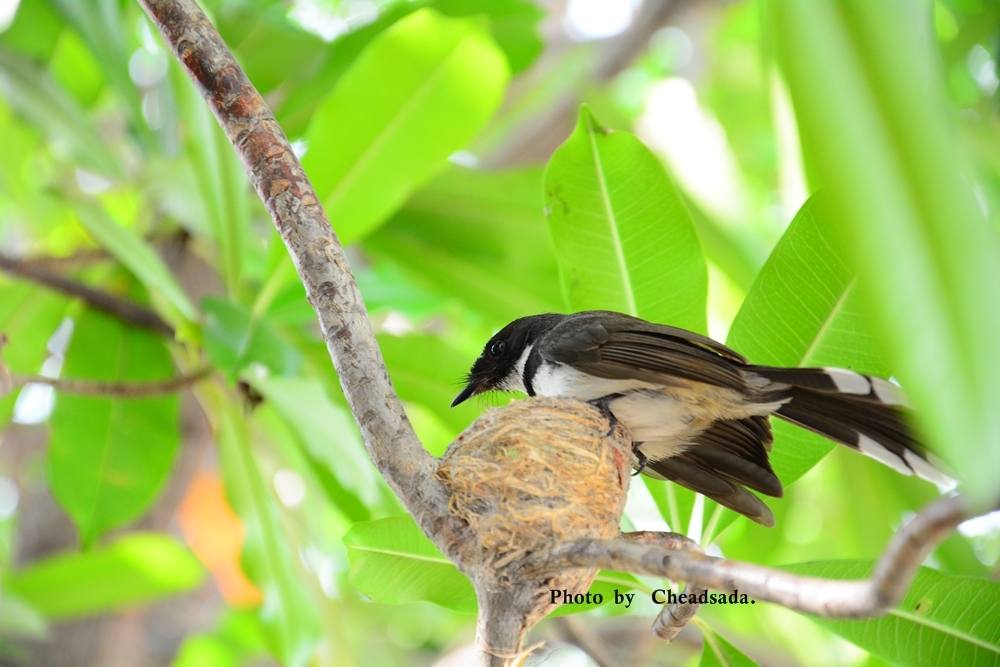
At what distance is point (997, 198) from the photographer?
3.59m

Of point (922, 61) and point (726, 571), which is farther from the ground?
point (922, 61)

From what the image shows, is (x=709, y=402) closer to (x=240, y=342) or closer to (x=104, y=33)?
(x=240, y=342)

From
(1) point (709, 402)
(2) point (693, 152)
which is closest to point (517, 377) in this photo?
(1) point (709, 402)

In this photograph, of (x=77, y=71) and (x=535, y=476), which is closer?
(x=535, y=476)

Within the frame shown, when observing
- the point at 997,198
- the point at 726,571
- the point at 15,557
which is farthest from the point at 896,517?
the point at 15,557

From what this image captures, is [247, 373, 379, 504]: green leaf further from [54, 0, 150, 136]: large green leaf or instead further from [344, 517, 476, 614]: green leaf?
[54, 0, 150, 136]: large green leaf

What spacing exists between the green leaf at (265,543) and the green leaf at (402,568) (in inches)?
40.1

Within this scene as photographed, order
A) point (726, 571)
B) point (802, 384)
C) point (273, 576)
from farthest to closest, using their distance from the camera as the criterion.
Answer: point (273, 576)
point (802, 384)
point (726, 571)

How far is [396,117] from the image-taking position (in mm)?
2885

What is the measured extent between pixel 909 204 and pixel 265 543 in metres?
2.78

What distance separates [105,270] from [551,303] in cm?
194

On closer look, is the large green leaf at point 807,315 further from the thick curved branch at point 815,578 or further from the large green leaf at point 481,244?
the large green leaf at point 481,244

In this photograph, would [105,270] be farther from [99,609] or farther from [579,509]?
[579,509]

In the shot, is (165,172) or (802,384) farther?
(165,172)
